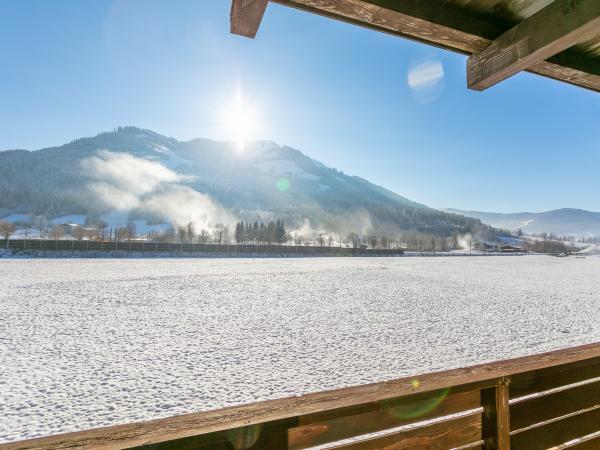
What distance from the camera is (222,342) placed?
27.1 feet

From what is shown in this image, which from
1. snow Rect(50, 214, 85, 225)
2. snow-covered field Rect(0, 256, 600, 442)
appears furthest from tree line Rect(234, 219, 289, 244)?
snow-covered field Rect(0, 256, 600, 442)

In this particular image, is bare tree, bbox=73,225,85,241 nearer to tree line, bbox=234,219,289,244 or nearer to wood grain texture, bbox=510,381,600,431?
tree line, bbox=234,219,289,244

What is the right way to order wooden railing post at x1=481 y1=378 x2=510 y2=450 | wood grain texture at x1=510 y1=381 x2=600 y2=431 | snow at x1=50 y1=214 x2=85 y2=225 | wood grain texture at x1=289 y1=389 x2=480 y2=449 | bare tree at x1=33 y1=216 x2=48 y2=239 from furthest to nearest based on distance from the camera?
snow at x1=50 y1=214 x2=85 y2=225
bare tree at x1=33 y1=216 x2=48 y2=239
wood grain texture at x1=510 y1=381 x2=600 y2=431
wooden railing post at x1=481 y1=378 x2=510 y2=450
wood grain texture at x1=289 y1=389 x2=480 y2=449

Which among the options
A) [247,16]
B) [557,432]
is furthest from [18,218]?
[557,432]

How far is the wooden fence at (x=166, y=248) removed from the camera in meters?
47.1

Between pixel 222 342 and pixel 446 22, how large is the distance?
796cm

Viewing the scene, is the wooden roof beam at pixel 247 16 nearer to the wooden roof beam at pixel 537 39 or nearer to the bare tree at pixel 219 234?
the wooden roof beam at pixel 537 39

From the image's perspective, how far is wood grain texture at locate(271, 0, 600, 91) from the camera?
171 centimetres

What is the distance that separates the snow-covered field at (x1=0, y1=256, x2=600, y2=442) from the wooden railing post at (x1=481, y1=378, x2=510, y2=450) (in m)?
4.20

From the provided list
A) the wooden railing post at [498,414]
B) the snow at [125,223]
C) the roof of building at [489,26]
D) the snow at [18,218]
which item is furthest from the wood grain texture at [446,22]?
the snow at [18,218]

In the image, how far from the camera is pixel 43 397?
5.36 meters

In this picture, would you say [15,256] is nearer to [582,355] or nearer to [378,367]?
[378,367]

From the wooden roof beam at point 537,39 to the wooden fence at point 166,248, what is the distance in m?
56.0

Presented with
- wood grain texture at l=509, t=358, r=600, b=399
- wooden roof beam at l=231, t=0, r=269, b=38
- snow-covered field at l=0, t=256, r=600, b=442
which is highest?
wooden roof beam at l=231, t=0, r=269, b=38
